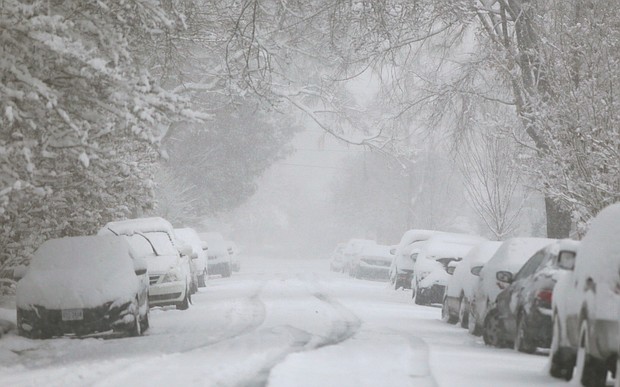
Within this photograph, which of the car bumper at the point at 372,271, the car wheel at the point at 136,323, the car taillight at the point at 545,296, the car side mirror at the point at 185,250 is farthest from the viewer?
the car bumper at the point at 372,271

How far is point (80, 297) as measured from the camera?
15688 millimetres

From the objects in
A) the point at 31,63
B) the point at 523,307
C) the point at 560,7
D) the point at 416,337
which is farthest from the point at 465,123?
the point at 31,63

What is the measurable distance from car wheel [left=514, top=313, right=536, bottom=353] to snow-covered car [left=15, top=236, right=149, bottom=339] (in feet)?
18.7

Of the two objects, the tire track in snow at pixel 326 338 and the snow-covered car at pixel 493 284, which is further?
the snow-covered car at pixel 493 284

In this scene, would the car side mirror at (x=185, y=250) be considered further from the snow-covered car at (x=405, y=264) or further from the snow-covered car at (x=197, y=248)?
the snow-covered car at (x=405, y=264)

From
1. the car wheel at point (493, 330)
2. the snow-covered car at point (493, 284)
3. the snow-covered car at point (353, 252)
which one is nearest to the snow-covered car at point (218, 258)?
the snow-covered car at point (353, 252)

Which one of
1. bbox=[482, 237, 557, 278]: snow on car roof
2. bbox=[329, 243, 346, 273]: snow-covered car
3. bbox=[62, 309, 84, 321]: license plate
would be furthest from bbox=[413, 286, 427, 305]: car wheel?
bbox=[329, 243, 346, 273]: snow-covered car

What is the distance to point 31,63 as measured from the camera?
1283cm

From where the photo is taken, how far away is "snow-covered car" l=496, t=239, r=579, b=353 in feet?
42.9

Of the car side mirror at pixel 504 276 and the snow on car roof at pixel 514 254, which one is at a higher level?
the snow on car roof at pixel 514 254

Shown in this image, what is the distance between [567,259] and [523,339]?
3110 millimetres

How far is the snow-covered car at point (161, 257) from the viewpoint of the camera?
21828 mm

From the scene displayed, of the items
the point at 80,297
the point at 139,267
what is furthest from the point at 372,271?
the point at 80,297

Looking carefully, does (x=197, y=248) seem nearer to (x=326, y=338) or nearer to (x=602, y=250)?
(x=326, y=338)
